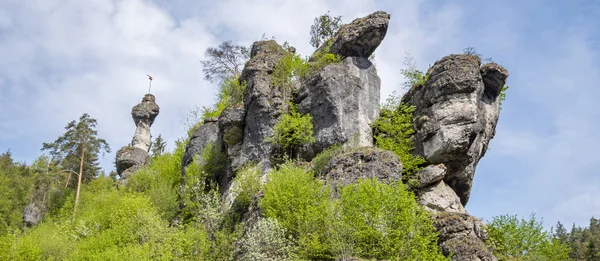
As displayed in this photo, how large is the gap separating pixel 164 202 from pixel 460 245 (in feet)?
75.6

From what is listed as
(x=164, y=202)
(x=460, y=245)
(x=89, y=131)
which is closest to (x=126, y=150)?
(x=89, y=131)

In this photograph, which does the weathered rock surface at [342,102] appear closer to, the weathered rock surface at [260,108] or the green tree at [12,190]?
the weathered rock surface at [260,108]

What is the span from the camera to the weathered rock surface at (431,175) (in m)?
31.4

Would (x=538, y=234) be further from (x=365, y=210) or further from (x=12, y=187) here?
(x=12, y=187)

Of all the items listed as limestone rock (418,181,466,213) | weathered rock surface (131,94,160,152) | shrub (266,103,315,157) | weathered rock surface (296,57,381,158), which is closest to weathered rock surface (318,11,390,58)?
weathered rock surface (296,57,381,158)

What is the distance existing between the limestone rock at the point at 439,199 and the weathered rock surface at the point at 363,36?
11.2m

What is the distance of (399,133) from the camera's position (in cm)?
3384

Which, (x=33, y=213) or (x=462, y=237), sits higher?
(x=33, y=213)

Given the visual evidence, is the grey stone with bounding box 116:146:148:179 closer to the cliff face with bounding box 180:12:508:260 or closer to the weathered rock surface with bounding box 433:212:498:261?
the cliff face with bounding box 180:12:508:260

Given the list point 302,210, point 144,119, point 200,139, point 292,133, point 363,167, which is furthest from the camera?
point 144,119

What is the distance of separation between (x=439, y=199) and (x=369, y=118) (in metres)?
7.18

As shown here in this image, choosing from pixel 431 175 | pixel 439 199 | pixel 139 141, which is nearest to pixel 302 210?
pixel 439 199

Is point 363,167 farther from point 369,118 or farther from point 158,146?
point 158,146

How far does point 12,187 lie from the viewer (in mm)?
56625
